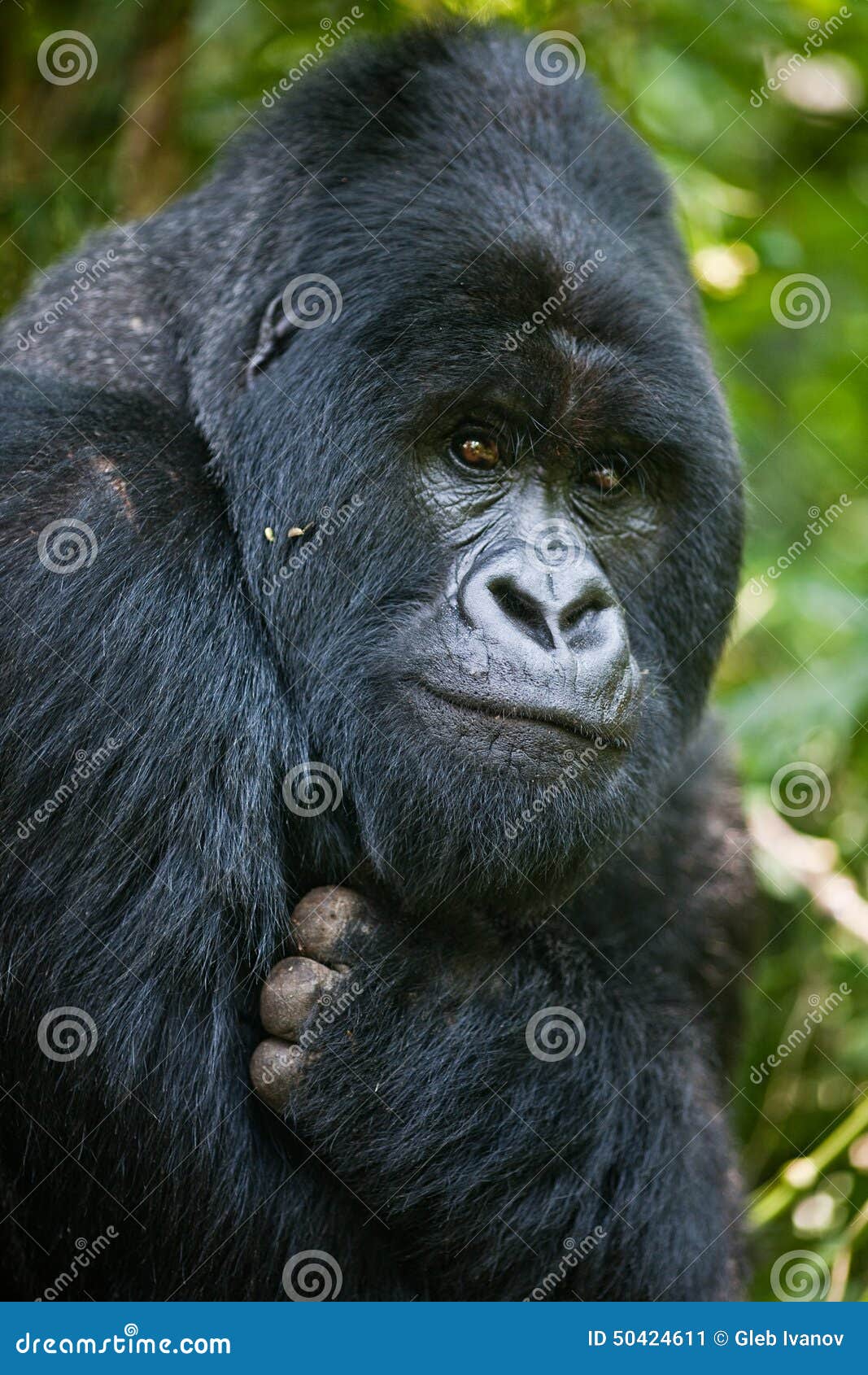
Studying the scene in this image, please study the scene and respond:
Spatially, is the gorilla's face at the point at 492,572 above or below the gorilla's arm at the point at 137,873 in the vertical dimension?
above

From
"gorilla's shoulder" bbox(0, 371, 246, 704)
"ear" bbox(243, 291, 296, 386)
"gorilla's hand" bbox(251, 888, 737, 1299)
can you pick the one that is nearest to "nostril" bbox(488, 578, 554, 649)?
"gorilla's shoulder" bbox(0, 371, 246, 704)

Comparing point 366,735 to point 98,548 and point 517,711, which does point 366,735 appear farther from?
point 98,548

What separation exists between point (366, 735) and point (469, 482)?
2.08 feet

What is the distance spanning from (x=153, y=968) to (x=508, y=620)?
104cm

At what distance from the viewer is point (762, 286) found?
5.29 m

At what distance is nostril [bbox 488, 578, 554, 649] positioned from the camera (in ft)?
9.74

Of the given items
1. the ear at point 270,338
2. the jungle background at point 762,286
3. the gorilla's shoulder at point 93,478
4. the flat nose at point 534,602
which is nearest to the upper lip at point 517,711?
the flat nose at point 534,602

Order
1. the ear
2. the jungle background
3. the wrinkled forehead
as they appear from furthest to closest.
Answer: the jungle background < the ear < the wrinkled forehead

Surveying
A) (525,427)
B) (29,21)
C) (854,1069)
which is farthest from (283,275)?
(854,1069)

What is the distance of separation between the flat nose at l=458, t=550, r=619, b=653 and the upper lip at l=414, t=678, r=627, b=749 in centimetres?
13

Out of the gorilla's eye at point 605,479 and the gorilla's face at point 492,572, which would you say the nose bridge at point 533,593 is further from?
the gorilla's eye at point 605,479

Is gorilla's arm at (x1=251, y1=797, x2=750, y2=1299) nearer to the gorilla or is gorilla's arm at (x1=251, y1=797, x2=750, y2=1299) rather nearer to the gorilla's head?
Answer: the gorilla

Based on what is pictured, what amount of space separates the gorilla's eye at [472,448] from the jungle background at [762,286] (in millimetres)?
1706

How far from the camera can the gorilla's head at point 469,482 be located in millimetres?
3006
